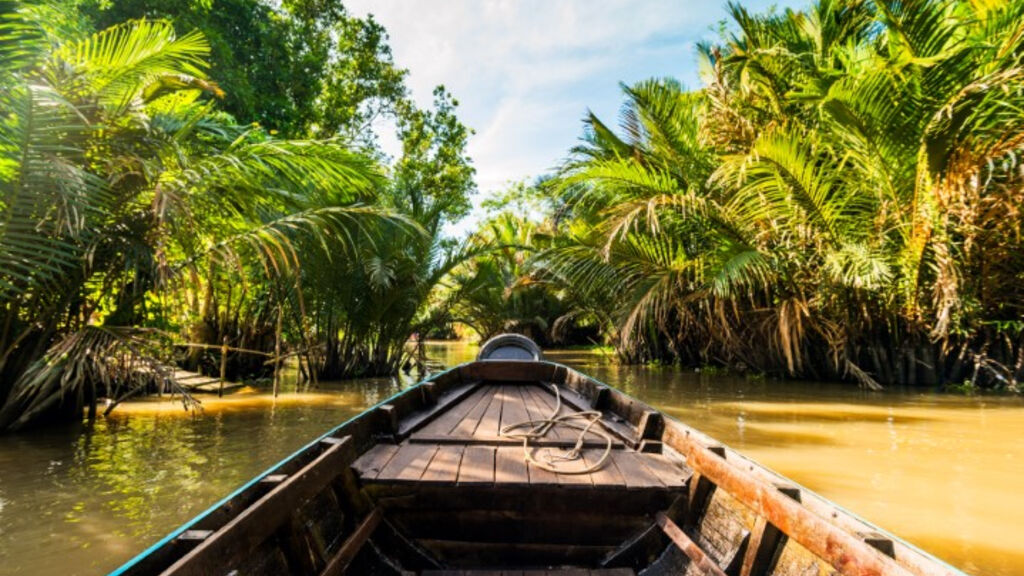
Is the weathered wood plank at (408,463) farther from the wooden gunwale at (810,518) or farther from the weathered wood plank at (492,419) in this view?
A: the wooden gunwale at (810,518)

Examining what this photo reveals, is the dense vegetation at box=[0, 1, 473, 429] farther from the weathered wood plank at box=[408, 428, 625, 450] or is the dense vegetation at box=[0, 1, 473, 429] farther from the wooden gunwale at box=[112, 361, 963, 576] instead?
the weathered wood plank at box=[408, 428, 625, 450]

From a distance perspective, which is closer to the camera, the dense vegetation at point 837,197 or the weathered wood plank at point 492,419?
the weathered wood plank at point 492,419

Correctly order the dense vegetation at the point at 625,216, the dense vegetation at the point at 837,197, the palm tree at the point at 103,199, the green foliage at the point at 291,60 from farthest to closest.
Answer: the green foliage at the point at 291,60, the dense vegetation at the point at 837,197, the dense vegetation at the point at 625,216, the palm tree at the point at 103,199

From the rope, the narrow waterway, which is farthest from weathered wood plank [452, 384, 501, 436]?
the narrow waterway

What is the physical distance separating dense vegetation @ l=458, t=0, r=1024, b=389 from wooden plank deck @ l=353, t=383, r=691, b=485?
4.92m

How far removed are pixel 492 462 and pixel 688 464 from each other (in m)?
0.92

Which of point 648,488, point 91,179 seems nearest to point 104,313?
point 91,179

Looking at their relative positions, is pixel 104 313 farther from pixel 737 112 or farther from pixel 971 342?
pixel 971 342

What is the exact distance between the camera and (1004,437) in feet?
14.0

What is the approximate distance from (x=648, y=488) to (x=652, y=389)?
19.4 feet

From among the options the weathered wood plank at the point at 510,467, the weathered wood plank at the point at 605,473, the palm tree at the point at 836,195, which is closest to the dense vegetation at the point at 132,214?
the weathered wood plank at the point at 510,467

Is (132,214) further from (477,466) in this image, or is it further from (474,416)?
(477,466)

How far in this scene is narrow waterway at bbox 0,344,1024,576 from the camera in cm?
251

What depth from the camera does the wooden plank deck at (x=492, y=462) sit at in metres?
2.14
